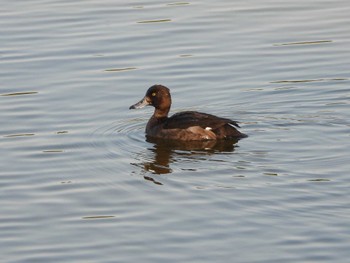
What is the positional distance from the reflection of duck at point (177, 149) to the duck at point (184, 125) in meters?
0.08

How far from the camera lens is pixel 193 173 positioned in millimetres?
12398

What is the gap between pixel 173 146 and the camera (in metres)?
14.1

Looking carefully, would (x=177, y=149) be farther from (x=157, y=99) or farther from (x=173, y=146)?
(x=157, y=99)

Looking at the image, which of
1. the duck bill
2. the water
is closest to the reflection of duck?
the water

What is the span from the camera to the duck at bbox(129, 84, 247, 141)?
14.0 m

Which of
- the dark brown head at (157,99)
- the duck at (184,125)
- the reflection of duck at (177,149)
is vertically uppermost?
the dark brown head at (157,99)

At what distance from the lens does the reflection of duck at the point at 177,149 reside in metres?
13.2

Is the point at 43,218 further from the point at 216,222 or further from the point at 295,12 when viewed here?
the point at 295,12

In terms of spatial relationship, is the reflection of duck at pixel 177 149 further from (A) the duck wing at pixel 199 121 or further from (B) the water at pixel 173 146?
(A) the duck wing at pixel 199 121

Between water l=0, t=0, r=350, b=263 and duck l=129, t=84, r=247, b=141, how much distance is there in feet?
0.85

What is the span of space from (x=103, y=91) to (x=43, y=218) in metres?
4.91

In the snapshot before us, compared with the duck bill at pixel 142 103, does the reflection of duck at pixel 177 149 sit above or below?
below

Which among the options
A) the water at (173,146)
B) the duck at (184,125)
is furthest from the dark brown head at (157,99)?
the water at (173,146)

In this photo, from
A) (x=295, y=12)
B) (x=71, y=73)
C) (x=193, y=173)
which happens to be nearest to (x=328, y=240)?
(x=193, y=173)
